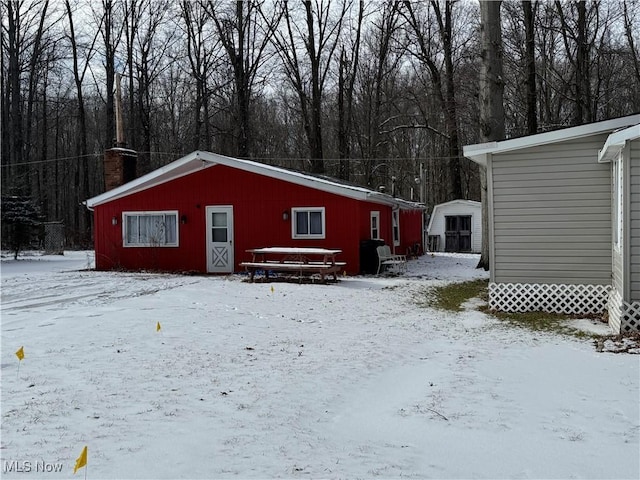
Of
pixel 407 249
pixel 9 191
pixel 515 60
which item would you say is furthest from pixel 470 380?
pixel 9 191

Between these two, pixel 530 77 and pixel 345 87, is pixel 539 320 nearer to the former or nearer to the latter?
pixel 530 77

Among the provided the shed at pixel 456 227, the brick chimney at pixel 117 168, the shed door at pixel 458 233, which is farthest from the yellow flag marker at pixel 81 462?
the shed door at pixel 458 233

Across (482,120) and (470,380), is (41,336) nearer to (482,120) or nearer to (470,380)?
(470,380)

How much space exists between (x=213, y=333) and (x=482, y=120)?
406 inches

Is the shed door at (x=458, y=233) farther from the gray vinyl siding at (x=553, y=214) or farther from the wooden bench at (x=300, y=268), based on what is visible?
the gray vinyl siding at (x=553, y=214)

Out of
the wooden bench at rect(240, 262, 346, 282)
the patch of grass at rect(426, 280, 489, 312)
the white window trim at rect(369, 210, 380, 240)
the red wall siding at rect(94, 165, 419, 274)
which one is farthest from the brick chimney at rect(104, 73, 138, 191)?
the patch of grass at rect(426, 280, 489, 312)

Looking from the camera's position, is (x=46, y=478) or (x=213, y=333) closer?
(x=46, y=478)

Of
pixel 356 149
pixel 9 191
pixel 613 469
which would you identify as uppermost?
pixel 356 149

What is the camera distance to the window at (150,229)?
16.3 metres

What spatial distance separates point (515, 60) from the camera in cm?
2170

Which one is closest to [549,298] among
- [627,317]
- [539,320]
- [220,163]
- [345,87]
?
[539,320]

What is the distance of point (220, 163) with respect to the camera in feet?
50.7

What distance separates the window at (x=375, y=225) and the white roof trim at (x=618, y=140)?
320 inches

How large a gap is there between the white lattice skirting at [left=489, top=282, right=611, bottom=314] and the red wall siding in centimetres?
566
